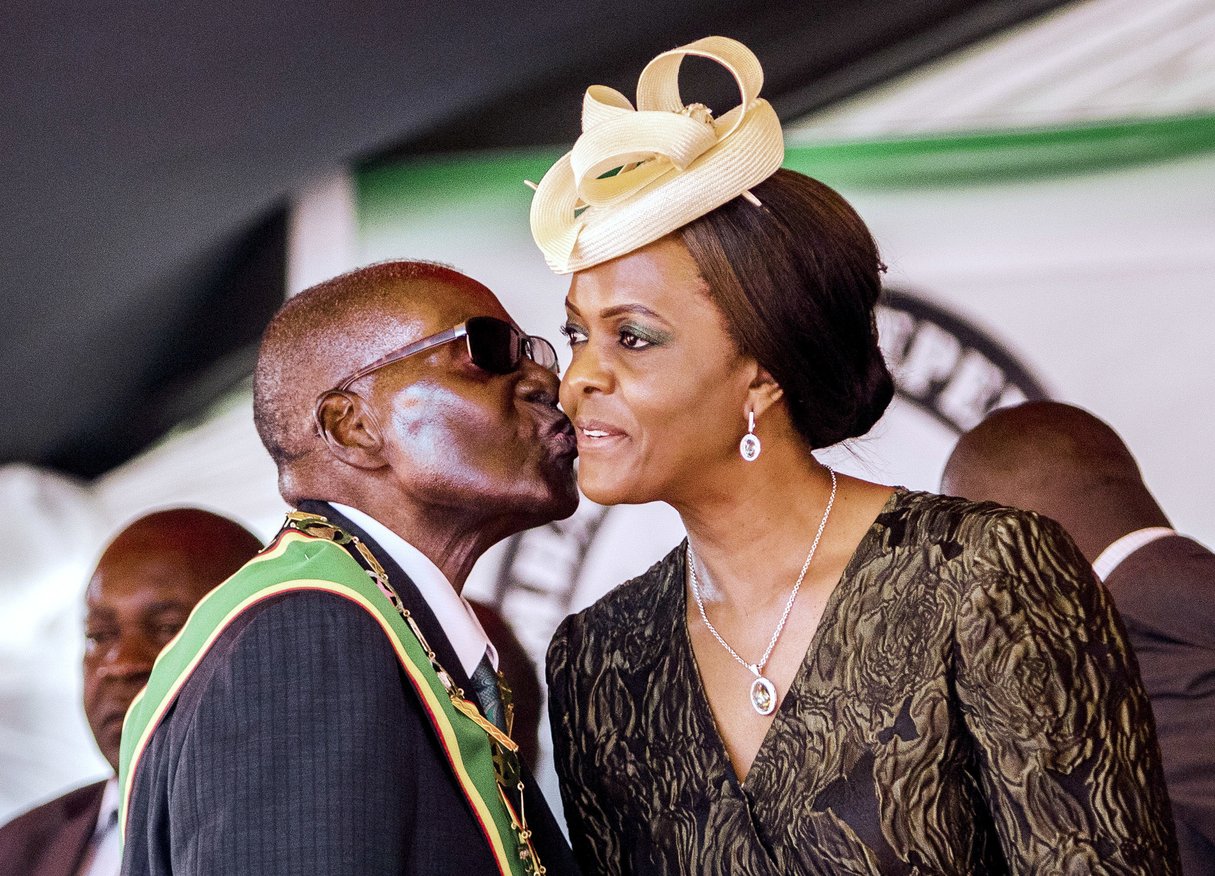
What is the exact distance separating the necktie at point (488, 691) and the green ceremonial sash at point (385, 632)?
246mm

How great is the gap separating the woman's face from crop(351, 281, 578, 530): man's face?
245 millimetres

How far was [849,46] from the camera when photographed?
4.24 m

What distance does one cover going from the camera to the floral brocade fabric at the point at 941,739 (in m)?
2.19

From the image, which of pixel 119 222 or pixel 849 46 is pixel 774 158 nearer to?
pixel 849 46

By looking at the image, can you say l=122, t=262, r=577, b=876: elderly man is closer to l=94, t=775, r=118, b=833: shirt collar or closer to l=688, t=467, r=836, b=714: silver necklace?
l=688, t=467, r=836, b=714: silver necklace

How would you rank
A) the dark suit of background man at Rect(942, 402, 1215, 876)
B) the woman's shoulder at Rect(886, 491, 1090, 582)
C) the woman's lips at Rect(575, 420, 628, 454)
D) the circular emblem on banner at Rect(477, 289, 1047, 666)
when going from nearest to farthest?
the woman's shoulder at Rect(886, 491, 1090, 582), the woman's lips at Rect(575, 420, 628, 454), the dark suit of background man at Rect(942, 402, 1215, 876), the circular emblem on banner at Rect(477, 289, 1047, 666)

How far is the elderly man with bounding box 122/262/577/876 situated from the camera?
1982mm

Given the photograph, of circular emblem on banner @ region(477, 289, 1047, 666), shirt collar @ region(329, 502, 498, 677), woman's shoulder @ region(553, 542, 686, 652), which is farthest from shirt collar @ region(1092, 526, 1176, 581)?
shirt collar @ region(329, 502, 498, 677)

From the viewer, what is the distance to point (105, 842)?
12.9 feet

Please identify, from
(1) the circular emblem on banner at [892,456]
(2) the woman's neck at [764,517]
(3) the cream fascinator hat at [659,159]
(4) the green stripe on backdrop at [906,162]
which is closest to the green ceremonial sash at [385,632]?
(2) the woman's neck at [764,517]

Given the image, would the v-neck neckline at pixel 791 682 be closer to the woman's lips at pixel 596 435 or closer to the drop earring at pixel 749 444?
the drop earring at pixel 749 444

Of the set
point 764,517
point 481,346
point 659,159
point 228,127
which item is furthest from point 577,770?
point 228,127

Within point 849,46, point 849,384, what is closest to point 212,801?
point 849,384

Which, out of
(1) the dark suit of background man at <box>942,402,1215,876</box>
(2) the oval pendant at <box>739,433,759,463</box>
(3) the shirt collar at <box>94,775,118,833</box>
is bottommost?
(1) the dark suit of background man at <box>942,402,1215,876</box>
